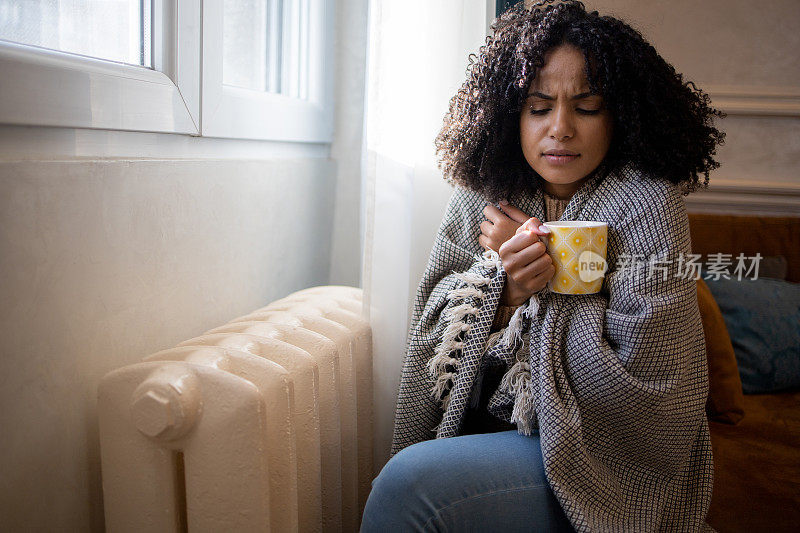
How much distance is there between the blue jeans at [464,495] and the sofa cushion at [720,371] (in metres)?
0.60

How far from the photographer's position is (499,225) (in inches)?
40.3

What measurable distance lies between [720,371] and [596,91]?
0.68m

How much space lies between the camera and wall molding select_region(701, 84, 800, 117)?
1.73 m

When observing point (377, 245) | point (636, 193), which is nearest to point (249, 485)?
point (377, 245)

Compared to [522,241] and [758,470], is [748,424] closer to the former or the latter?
[758,470]

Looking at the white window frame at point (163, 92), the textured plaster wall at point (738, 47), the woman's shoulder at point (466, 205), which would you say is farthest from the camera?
the textured plaster wall at point (738, 47)

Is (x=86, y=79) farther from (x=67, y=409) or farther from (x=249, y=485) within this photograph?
(x=249, y=485)

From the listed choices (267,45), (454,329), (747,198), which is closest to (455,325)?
(454,329)

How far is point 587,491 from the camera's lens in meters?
0.86

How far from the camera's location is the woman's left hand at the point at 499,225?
101 cm

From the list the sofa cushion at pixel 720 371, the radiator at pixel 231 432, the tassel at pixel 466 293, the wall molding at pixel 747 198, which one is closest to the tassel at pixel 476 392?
the tassel at pixel 466 293

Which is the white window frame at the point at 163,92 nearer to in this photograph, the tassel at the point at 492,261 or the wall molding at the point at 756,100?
the tassel at the point at 492,261

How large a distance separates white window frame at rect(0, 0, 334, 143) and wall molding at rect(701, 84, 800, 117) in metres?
1.08

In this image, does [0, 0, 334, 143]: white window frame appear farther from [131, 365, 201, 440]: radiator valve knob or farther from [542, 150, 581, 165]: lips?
[542, 150, 581, 165]: lips
